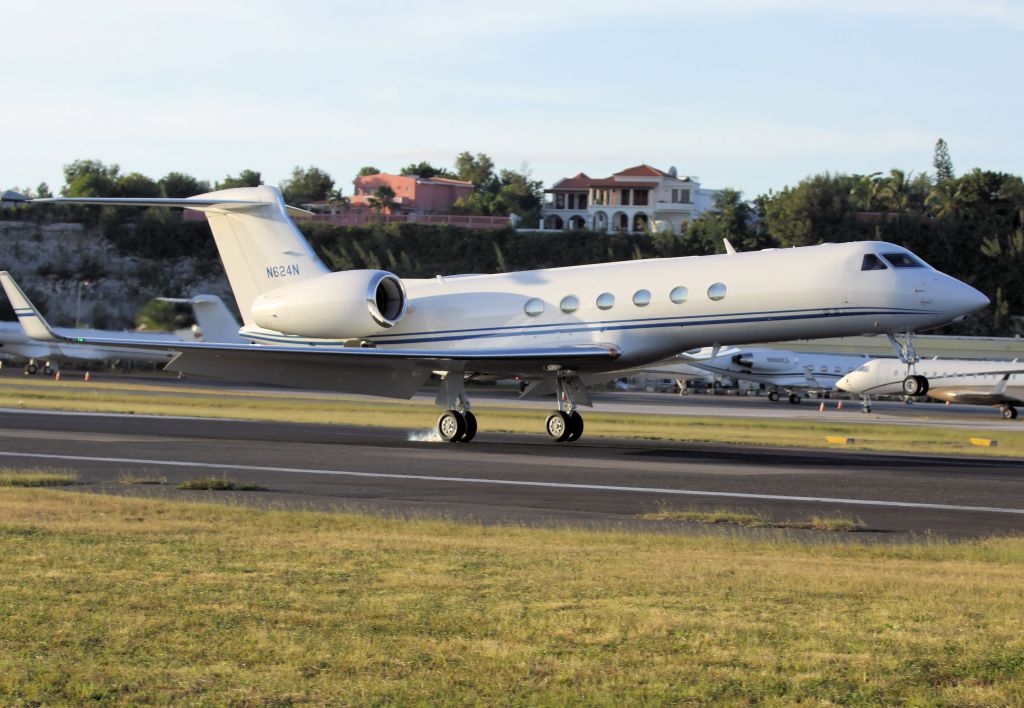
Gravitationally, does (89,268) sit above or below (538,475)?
above

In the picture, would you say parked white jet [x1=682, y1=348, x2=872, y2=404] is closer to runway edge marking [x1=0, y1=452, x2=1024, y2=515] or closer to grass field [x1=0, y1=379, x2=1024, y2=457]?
grass field [x1=0, y1=379, x2=1024, y2=457]

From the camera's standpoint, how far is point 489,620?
25.7ft

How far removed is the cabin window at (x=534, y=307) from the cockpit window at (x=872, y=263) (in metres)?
6.88

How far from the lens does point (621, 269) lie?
25.8 meters

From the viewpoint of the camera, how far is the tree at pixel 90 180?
379 feet

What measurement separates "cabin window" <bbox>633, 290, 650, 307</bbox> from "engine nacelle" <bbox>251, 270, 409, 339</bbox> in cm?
569

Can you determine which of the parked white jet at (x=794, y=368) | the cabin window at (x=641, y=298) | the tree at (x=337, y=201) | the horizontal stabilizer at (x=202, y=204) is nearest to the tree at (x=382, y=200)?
the tree at (x=337, y=201)

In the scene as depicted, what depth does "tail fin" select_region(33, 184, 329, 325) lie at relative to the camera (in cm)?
2938

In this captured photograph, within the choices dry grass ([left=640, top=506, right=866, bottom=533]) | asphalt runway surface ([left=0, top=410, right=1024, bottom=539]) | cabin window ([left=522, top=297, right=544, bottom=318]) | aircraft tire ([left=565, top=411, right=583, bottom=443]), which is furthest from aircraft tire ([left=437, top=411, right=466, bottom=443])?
dry grass ([left=640, top=506, right=866, bottom=533])

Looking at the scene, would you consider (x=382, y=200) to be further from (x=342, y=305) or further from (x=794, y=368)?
(x=342, y=305)

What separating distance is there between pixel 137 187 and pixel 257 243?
90904mm

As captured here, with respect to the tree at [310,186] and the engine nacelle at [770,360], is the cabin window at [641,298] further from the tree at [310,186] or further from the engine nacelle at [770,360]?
the tree at [310,186]

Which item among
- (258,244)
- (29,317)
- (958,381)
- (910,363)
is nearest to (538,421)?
(258,244)

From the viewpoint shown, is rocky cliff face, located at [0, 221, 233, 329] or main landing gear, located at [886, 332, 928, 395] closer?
main landing gear, located at [886, 332, 928, 395]
